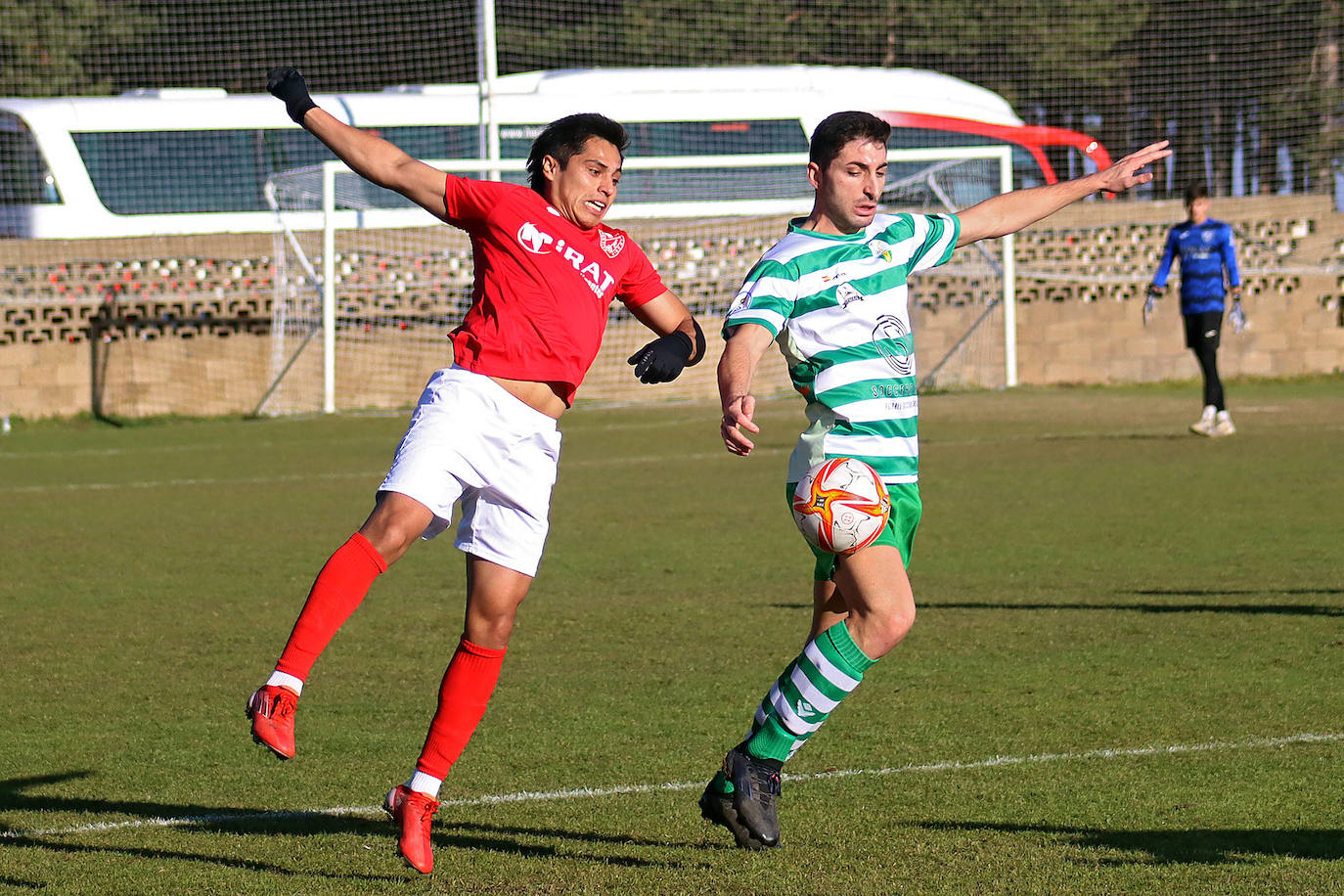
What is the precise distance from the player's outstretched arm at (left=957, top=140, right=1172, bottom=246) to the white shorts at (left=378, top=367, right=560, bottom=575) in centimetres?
143

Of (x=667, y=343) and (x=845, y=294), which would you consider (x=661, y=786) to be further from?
(x=845, y=294)

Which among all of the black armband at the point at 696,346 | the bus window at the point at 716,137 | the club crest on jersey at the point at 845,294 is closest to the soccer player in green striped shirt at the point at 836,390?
the club crest on jersey at the point at 845,294

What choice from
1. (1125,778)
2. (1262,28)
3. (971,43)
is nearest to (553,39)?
(971,43)

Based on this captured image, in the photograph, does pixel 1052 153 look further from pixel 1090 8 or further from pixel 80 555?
pixel 80 555

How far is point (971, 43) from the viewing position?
39062 millimetres

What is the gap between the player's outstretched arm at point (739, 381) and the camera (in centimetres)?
458

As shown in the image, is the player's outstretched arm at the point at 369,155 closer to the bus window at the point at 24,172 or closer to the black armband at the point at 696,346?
the black armband at the point at 696,346

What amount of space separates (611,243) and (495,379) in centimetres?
58

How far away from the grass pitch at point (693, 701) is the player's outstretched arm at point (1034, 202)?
1.66 meters

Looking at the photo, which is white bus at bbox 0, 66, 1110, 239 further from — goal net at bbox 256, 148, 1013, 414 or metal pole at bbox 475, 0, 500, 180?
metal pole at bbox 475, 0, 500, 180

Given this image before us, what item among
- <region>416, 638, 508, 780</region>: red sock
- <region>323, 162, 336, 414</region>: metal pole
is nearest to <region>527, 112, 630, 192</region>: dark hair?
<region>416, 638, 508, 780</region>: red sock

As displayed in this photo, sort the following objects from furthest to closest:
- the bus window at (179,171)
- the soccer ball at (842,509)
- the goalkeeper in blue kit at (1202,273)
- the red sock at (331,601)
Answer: the bus window at (179,171)
the goalkeeper in blue kit at (1202,273)
the soccer ball at (842,509)
the red sock at (331,601)

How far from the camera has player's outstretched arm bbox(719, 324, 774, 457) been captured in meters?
4.58

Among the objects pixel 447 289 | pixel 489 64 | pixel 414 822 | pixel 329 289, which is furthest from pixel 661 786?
pixel 447 289
